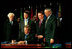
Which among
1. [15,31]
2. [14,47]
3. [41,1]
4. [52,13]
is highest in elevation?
[41,1]

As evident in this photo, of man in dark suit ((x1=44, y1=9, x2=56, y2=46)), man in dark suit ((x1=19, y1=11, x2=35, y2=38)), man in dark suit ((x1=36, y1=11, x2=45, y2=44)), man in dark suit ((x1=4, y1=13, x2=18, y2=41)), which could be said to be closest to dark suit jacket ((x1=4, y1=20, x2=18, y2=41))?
Answer: man in dark suit ((x1=4, y1=13, x2=18, y2=41))

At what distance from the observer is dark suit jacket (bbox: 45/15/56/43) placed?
4.70m

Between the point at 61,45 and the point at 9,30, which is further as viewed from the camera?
the point at 9,30

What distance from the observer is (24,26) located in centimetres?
496

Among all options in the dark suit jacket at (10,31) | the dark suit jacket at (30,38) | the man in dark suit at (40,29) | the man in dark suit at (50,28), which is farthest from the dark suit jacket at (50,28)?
the dark suit jacket at (10,31)

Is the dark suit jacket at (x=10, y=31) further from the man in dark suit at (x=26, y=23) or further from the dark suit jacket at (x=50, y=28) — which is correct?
the dark suit jacket at (x=50, y=28)

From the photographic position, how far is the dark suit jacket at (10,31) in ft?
16.4

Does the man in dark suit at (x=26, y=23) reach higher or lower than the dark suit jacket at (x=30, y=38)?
higher

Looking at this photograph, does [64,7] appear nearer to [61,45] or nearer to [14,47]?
[61,45]

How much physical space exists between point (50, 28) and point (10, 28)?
1.05m

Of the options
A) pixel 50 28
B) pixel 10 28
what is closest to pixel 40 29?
pixel 50 28

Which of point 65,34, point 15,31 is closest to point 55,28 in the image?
point 65,34

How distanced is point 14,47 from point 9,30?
1.83 ft

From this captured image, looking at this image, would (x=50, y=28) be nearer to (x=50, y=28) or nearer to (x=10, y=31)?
(x=50, y=28)
